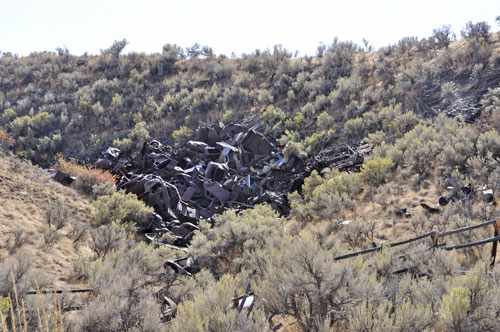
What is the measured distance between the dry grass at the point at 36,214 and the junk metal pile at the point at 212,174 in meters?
2.89

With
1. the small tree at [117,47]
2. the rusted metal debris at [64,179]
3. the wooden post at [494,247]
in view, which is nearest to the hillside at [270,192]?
the wooden post at [494,247]

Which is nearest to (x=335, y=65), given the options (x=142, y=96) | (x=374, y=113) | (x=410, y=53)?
(x=410, y=53)

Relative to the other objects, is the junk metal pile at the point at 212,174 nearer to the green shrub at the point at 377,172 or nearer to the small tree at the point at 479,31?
the green shrub at the point at 377,172

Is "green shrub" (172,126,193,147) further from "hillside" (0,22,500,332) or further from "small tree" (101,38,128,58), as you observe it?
"small tree" (101,38,128,58)

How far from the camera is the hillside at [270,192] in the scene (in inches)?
183

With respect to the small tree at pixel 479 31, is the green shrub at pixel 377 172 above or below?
below

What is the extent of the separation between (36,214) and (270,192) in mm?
9909

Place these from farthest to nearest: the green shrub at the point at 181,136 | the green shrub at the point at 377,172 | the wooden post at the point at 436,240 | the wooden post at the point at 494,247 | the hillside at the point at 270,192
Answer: the green shrub at the point at 181,136
the green shrub at the point at 377,172
the wooden post at the point at 436,240
the wooden post at the point at 494,247
the hillside at the point at 270,192

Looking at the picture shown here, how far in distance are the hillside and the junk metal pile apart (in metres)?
0.11

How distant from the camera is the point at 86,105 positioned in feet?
101

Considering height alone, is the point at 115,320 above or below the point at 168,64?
below

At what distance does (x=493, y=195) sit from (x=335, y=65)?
21594mm

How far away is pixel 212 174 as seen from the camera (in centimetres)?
Result: 1811

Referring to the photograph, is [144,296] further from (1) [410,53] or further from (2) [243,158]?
(1) [410,53]
